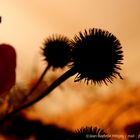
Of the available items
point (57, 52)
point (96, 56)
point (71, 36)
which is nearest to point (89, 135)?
point (96, 56)

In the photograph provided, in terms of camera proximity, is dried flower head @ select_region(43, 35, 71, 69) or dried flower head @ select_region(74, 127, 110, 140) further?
dried flower head @ select_region(43, 35, 71, 69)

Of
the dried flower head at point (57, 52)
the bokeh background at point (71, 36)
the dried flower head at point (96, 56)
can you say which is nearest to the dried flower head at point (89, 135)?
the dried flower head at point (96, 56)

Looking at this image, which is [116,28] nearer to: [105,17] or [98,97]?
[105,17]

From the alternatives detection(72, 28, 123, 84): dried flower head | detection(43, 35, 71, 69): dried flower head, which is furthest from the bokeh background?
detection(72, 28, 123, 84): dried flower head

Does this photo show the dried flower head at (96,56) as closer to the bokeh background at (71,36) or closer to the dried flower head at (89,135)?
the dried flower head at (89,135)

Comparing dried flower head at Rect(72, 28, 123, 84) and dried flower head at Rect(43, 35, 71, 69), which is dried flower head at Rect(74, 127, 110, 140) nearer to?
dried flower head at Rect(72, 28, 123, 84)

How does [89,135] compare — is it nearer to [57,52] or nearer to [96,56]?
[96,56]

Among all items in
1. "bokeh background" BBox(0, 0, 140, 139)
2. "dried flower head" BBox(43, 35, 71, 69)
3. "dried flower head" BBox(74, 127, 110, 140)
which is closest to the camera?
"dried flower head" BBox(74, 127, 110, 140)
